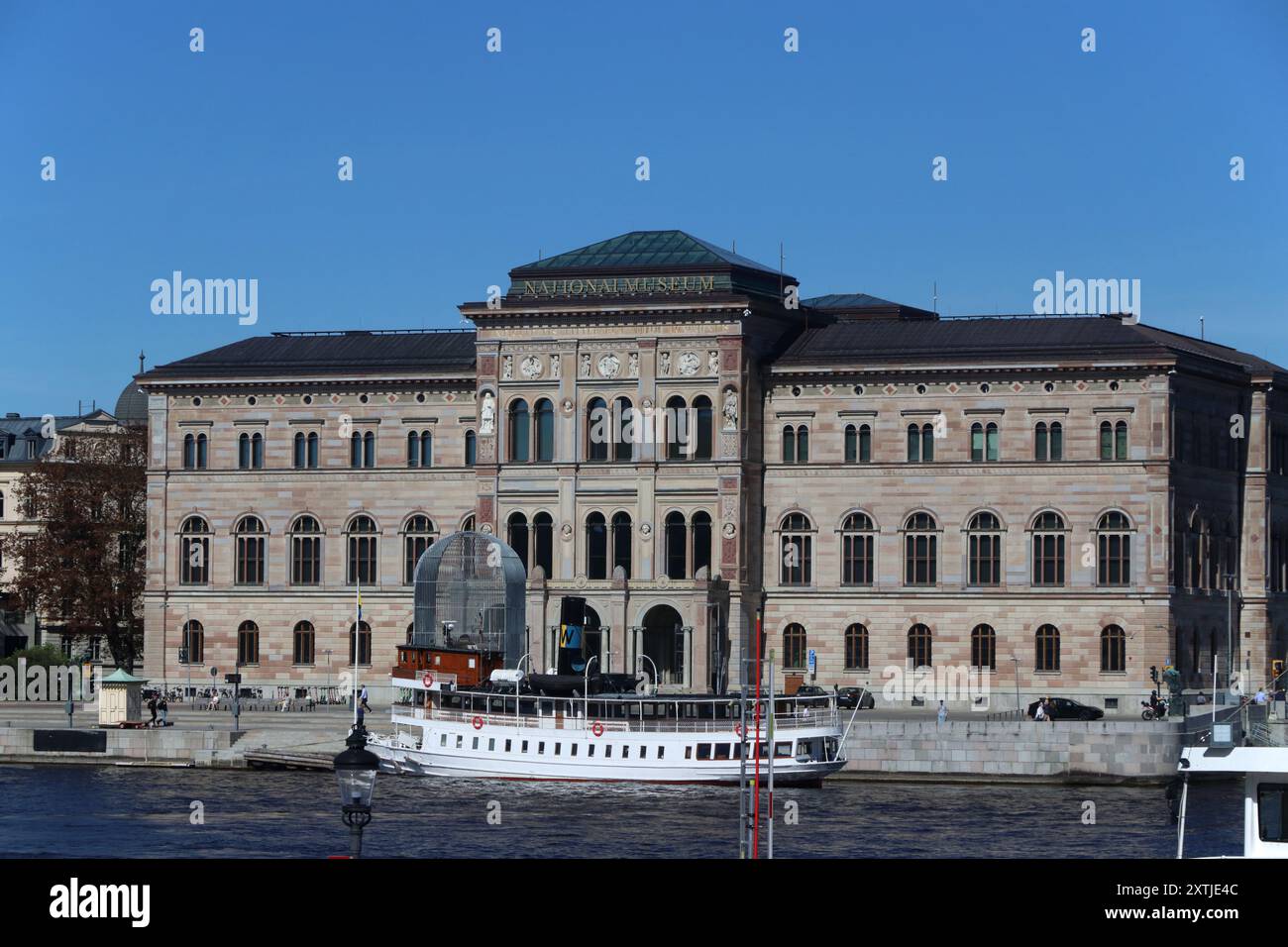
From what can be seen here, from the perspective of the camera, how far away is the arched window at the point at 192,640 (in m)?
115

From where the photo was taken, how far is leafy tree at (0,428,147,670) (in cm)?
12444

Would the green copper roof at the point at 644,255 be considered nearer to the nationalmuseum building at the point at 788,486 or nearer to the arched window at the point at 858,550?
the nationalmuseum building at the point at 788,486

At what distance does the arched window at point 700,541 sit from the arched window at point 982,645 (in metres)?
11.6

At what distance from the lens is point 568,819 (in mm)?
71062

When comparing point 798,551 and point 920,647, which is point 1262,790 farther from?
point 798,551

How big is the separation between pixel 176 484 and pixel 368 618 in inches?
458

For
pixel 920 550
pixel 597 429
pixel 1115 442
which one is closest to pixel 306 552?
pixel 597 429

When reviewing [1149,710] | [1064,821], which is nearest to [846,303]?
[1149,710]

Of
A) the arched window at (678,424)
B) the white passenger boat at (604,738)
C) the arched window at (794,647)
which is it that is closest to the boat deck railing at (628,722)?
the white passenger boat at (604,738)

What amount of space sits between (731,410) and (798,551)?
7.18 metres

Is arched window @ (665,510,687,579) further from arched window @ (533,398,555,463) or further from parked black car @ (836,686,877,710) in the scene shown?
parked black car @ (836,686,877,710)
